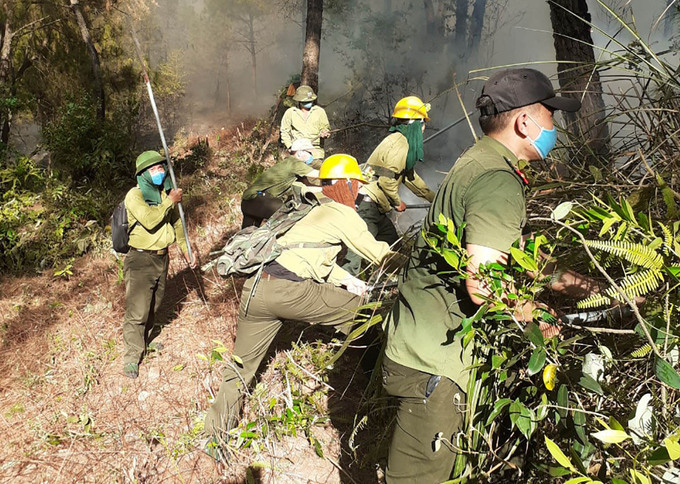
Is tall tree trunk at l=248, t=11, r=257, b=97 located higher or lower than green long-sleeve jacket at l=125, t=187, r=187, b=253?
lower

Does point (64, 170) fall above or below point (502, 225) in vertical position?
below

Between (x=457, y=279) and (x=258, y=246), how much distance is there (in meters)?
1.53

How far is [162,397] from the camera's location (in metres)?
3.72

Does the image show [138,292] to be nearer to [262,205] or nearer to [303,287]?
[262,205]

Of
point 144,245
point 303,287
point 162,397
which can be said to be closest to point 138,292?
point 144,245

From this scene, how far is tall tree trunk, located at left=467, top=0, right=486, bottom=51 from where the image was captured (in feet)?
69.1

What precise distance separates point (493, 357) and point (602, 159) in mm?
1187

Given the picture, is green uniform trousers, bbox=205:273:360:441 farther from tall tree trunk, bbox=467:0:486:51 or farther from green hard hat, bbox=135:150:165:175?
tall tree trunk, bbox=467:0:486:51

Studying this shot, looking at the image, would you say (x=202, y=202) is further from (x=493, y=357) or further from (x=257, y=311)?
(x=493, y=357)

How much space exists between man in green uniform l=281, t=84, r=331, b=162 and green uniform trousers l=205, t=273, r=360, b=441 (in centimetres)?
397

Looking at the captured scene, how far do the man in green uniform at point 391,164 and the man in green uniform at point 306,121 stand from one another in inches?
91.1

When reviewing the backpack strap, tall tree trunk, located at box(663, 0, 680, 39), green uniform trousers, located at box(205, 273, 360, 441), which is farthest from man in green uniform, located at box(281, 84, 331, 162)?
tall tree trunk, located at box(663, 0, 680, 39)

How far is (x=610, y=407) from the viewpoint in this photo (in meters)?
1.49

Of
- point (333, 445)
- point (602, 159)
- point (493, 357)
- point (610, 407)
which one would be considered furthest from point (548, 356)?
point (333, 445)
